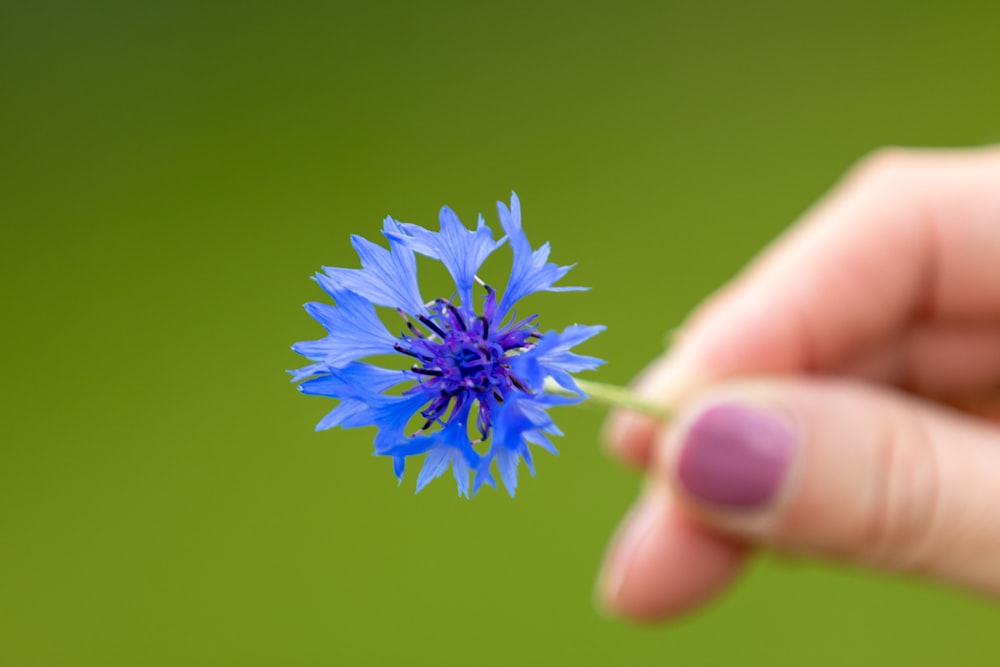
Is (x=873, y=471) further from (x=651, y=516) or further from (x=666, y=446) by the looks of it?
(x=651, y=516)

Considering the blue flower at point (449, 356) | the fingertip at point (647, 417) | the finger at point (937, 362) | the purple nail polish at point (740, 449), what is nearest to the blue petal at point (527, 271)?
the blue flower at point (449, 356)

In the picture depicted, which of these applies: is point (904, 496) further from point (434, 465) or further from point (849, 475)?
point (434, 465)

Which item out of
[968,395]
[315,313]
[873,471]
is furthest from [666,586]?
[315,313]

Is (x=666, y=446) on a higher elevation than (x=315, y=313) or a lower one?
lower

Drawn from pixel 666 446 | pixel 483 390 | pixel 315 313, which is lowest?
pixel 666 446

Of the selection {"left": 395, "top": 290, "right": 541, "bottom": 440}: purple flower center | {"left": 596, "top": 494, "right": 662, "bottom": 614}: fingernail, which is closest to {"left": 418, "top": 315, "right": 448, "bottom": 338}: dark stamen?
{"left": 395, "top": 290, "right": 541, "bottom": 440}: purple flower center

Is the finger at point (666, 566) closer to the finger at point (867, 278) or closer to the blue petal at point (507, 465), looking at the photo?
the finger at point (867, 278)

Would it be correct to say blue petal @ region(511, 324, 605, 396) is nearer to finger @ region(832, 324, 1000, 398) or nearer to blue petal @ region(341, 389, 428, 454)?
blue petal @ region(341, 389, 428, 454)

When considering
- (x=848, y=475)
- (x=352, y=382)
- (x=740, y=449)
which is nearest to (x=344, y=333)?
(x=352, y=382)
